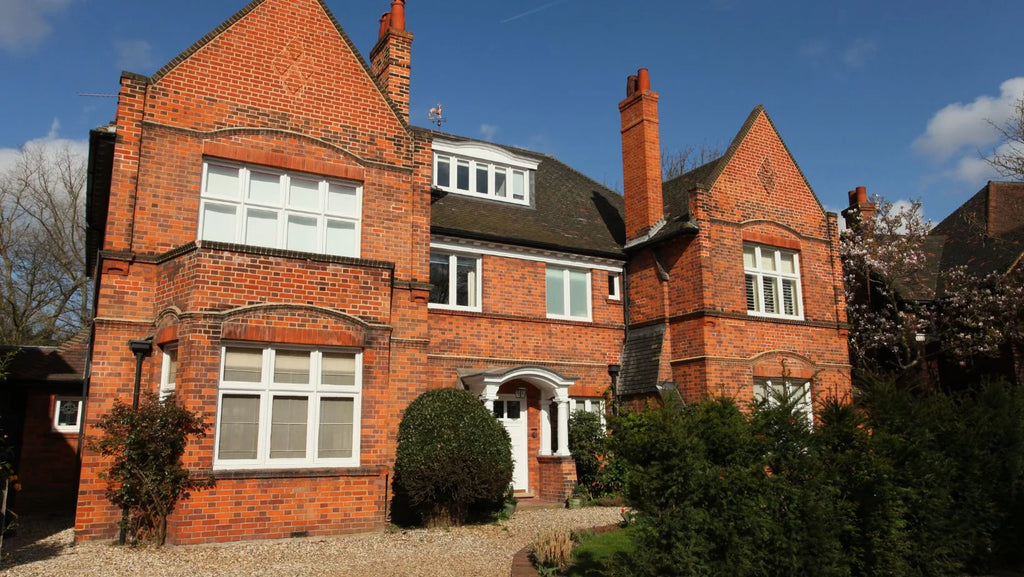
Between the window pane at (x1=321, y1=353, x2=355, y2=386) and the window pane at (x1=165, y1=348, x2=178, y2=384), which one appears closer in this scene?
the window pane at (x1=165, y1=348, x2=178, y2=384)

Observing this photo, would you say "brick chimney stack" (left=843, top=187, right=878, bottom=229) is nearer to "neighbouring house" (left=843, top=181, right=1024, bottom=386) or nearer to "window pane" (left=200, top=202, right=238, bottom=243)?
"neighbouring house" (left=843, top=181, right=1024, bottom=386)

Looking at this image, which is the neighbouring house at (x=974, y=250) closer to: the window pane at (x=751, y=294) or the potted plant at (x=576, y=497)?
the window pane at (x=751, y=294)

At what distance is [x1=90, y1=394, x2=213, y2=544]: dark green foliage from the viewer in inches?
415

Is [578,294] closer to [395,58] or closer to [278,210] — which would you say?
[395,58]

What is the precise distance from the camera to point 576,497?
15688mm

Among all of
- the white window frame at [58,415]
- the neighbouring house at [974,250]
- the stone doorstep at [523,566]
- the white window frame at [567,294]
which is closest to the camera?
the stone doorstep at [523,566]

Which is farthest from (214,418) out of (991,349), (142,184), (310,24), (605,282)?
(991,349)

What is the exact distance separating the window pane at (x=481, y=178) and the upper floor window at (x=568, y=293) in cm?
326

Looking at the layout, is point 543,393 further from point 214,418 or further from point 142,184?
point 142,184

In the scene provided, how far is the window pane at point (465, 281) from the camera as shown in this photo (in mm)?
16688

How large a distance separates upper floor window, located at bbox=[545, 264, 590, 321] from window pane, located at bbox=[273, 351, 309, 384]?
7.19 metres

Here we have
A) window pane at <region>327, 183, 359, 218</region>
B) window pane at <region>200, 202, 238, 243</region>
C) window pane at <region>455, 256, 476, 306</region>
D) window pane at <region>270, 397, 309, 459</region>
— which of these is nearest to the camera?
window pane at <region>270, 397, 309, 459</region>

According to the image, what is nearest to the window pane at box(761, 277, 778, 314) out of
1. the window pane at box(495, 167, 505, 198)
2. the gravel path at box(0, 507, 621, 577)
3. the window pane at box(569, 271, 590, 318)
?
the window pane at box(569, 271, 590, 318)

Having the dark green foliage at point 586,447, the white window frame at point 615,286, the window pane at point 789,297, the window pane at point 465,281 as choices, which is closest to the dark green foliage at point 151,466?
the window pane at point 465,281
